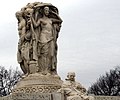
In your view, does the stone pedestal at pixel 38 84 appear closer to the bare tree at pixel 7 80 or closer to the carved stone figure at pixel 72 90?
the carved stone figure at pixel 72 90

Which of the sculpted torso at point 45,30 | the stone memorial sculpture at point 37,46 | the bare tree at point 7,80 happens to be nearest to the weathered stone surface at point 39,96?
the stone memorial sculpture at point 37,46

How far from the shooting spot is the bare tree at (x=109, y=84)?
5884 cm

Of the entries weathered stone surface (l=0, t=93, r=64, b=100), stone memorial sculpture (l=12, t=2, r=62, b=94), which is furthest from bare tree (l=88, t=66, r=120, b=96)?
weathered stone surface (l=0, t=93, r=64, b=100)

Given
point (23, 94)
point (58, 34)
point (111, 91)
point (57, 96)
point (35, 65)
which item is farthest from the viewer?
point (111, 91)

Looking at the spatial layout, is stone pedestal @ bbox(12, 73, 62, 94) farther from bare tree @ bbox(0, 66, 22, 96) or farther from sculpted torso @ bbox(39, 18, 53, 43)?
bare tree @ bbox(0, 66, 22, 96)

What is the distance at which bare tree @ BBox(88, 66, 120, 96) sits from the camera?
5884 cm

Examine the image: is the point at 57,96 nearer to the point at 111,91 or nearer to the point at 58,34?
the point at 58,34

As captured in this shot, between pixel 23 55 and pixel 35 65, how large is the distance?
3.01 feet

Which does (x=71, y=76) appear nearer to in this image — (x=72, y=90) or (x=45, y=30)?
(x=72, y=90)

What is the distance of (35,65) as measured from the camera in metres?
19.7

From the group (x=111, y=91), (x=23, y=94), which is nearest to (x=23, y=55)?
(x=23, y=94)

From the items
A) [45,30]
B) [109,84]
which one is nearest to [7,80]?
[109,84]

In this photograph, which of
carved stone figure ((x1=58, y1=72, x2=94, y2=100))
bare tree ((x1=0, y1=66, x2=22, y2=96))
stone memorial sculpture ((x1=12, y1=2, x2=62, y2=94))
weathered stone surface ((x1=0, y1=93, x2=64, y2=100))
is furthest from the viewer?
bare tree ((x1=0, y1=66, x2=22, y2=96))

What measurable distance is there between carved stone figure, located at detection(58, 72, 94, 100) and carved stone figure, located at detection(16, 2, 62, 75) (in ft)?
11.7
